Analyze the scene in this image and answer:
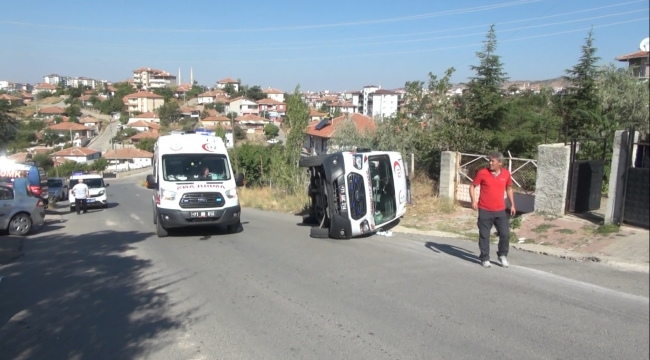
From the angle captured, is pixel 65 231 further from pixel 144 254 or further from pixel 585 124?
pixel 585 124

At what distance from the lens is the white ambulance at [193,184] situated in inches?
499

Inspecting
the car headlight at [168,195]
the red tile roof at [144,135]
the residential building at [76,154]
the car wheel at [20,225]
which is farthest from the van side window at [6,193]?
the red tile roof at [144,135]

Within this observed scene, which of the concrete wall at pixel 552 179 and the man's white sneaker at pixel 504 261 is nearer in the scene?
the man's white sneaker at pixel 504 261

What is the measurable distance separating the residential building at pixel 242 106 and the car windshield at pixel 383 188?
328 ft

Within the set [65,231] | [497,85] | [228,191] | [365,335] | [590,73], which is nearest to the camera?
[365,335]

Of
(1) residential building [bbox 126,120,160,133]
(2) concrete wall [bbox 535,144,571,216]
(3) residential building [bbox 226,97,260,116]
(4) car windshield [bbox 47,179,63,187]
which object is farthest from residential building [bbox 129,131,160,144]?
(2) concrete wall [bbox 535,144,571,216]

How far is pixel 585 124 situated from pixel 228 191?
10.6m

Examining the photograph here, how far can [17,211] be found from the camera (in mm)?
15375

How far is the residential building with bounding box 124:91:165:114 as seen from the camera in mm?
114375

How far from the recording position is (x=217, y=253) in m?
10.8

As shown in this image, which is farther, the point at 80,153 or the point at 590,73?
the point at 80,153

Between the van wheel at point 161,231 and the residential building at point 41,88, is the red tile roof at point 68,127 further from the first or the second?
the van wheel at point 161,231

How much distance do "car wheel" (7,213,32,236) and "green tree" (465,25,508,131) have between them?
598 inches

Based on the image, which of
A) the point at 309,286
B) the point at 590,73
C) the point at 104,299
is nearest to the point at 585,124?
the point at 590,73
